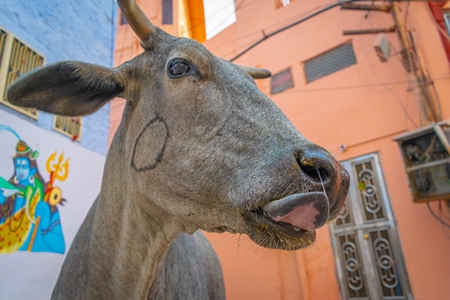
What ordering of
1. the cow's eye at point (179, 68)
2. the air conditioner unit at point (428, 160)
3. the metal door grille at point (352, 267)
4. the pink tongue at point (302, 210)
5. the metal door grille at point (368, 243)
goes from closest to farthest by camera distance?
the pink tongue at point (302, 210)
the cow's eye at point (179, 68)
the air conditioner unit at point (428, 160)
the metal door grille at point (368, 243)
the metal door grille at point (352, 267)

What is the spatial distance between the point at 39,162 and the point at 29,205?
0.56 meters

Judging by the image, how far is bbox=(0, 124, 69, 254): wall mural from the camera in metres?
3.62

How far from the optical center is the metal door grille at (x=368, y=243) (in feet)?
17.6

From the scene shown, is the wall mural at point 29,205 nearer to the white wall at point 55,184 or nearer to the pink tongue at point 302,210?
the white wall at point 55,184

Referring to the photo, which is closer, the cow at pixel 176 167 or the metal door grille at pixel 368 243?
the cow at pixel 176 167

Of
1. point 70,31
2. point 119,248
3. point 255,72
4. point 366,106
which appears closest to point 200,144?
point 119,248

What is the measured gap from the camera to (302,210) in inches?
44.3

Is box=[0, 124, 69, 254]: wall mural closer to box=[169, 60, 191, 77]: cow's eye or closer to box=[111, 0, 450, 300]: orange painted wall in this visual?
box=[111, 0, 450, 300]: orange painted wall

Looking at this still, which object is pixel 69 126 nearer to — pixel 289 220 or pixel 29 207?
pixel 29 207

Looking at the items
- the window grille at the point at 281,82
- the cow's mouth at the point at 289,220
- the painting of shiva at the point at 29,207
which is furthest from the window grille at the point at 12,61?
the window grille at the point at 281,82

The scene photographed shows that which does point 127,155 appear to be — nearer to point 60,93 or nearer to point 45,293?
point 60,93

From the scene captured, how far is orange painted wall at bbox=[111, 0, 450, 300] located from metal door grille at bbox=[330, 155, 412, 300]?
14 centimetres

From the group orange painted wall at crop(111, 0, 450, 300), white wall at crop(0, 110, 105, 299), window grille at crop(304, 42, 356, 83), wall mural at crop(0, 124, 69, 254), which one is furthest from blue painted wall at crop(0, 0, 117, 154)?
window grille at crop(304, 42, 356, 83)

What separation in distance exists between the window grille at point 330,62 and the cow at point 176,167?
220 inches
